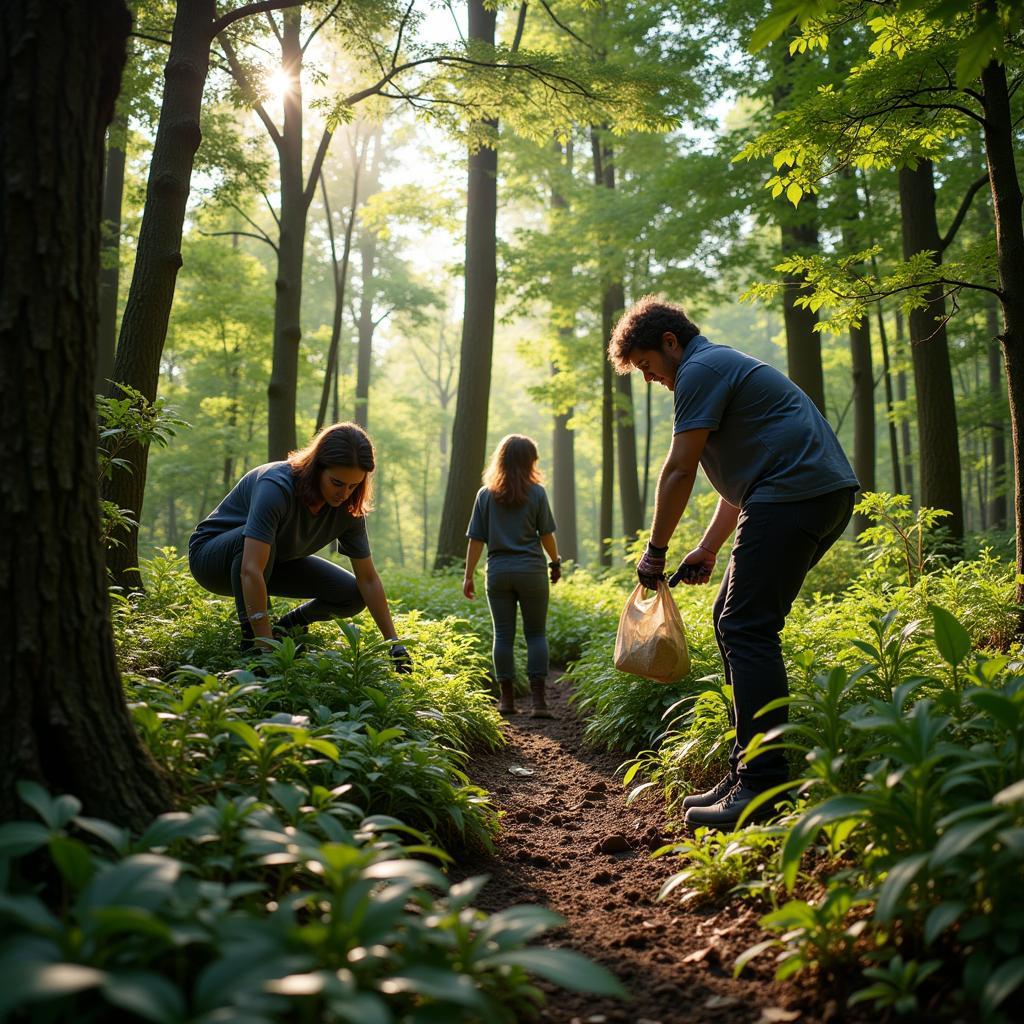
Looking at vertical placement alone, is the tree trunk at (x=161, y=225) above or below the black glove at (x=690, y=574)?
above

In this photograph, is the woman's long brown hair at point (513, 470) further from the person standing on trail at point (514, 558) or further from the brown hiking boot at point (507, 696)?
the brown hiking boot at point (507, 696)

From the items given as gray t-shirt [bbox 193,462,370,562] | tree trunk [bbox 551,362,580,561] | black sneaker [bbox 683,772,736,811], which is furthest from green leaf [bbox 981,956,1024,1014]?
tree trunk [bbox 551,362,580,561]

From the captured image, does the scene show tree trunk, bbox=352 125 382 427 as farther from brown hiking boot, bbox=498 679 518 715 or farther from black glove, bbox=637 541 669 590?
black glove, bbox=637 541 669 590

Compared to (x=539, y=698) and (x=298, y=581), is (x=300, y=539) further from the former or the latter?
(x=539, y=698)

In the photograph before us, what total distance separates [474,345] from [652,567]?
903 centimetres

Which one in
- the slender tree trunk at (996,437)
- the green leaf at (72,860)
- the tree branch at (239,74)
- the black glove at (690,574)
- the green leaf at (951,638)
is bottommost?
the green leaf at (72,860)

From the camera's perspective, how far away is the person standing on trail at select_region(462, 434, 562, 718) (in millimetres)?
6188

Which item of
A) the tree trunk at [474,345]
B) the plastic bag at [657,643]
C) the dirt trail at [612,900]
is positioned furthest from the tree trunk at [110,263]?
the plastic bag at [657,643]

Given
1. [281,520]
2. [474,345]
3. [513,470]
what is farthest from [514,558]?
[474,345]

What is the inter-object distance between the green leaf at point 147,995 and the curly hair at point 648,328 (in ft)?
9.67

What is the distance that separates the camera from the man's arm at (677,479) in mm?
3377

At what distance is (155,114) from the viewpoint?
31.2ft

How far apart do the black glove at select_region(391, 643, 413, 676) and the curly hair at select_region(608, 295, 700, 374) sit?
208cm

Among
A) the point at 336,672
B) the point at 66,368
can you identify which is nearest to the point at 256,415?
the point at 336,672
